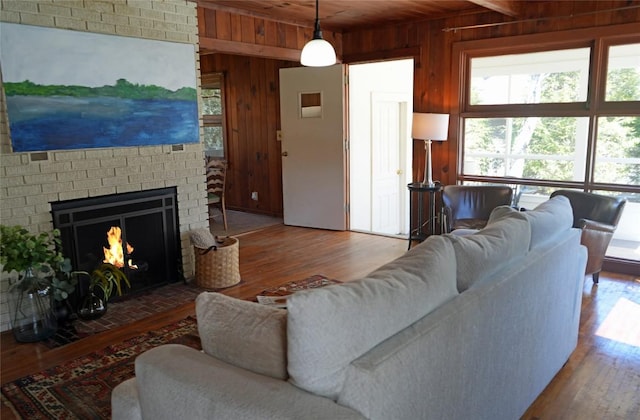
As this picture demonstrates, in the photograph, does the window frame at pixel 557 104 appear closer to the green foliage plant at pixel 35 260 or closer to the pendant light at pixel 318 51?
the pendant light at pixel 318 51

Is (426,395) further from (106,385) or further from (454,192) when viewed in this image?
(454,192)

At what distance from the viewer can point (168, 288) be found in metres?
4.26

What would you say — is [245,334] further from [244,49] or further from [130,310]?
[244,49]

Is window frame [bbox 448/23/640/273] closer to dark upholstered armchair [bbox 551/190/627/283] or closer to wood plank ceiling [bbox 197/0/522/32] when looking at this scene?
wood plank ceiling [bbox 197/0/522/32]

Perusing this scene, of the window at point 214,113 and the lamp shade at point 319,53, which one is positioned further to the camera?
the window at point 214,113

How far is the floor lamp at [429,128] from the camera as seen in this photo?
5.12 metres

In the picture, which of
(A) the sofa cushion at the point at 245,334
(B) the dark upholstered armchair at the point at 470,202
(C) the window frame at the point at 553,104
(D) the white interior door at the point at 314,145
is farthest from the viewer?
(D) the white interior door at the point at 314,145

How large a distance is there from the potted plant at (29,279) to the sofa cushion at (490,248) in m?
2.57

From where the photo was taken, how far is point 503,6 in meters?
4.39

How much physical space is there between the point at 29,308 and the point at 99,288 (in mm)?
515

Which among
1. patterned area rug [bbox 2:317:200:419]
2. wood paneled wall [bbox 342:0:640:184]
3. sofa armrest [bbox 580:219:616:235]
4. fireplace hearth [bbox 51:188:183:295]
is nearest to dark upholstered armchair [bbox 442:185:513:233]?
wood paneled wall [bbox 342:0:640:184]

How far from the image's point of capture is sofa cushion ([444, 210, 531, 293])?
191 centimetres

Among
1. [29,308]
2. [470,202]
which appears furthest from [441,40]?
[29,308]

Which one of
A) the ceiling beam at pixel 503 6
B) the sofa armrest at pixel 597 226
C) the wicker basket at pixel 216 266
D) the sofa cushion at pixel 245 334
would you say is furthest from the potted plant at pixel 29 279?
the sofa armrest at pixel 597 226
